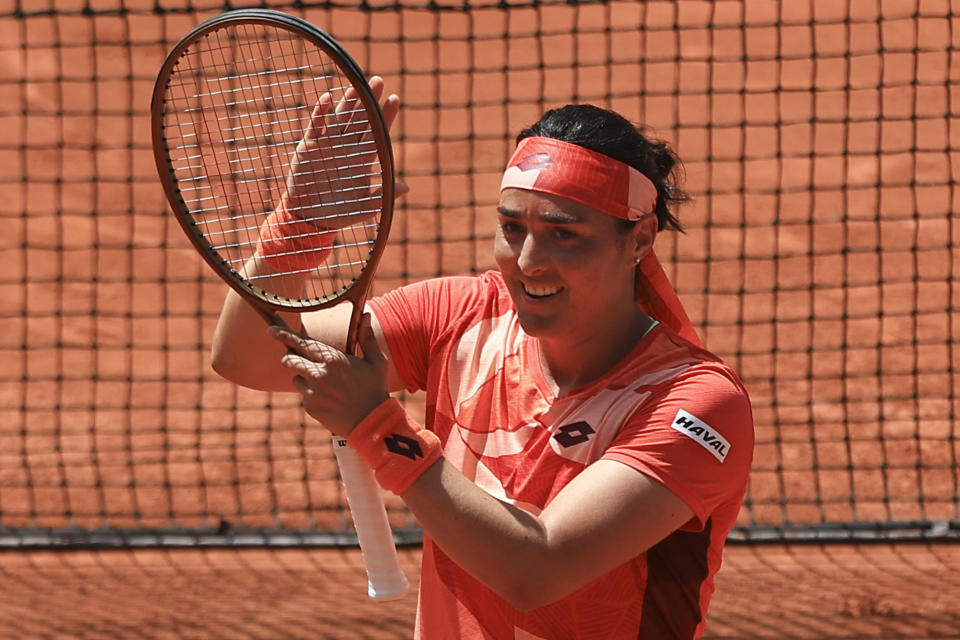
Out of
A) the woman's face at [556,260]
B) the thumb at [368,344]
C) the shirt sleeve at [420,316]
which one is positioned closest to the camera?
the thumb at [368,344]

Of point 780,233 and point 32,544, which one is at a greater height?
point 780,233

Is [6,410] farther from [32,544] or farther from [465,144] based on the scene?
[465,144]

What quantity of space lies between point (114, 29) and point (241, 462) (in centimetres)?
562

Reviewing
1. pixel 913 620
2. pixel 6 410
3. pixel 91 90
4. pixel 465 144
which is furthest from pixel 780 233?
pixel 91 90

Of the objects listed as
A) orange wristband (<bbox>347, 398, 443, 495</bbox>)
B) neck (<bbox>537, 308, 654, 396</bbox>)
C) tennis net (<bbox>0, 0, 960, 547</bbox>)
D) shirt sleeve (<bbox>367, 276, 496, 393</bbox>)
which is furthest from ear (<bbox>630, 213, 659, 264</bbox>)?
tennis net (<bbox>0, 0, 960, 547</bbox>)

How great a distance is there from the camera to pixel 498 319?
2541mm

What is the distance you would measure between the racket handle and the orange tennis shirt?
0.09 m

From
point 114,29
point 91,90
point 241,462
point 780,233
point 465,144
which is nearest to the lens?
point 241,462

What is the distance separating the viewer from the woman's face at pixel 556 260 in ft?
7.45

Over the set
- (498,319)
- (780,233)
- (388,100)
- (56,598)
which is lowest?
(56,598)

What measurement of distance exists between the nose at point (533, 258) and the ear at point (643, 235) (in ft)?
0.79

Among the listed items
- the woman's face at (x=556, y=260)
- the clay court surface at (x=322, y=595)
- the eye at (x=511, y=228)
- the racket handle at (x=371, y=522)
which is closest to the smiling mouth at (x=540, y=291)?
the woman's face at (x=556, y=260)

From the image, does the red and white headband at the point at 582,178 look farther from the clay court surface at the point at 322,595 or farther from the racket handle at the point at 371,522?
the clay court surface at the point at 322,595

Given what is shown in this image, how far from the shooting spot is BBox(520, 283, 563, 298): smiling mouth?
228 cm
